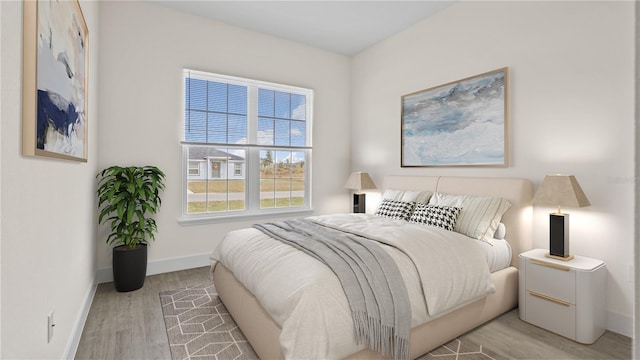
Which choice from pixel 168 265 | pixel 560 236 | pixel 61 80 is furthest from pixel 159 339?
pixel 560 236

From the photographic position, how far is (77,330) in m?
2.12

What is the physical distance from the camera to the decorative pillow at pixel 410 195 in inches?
134

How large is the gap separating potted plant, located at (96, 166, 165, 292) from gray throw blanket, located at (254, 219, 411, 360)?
1.95 m

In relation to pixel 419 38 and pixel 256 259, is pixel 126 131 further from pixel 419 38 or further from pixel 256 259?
pixel 419 38

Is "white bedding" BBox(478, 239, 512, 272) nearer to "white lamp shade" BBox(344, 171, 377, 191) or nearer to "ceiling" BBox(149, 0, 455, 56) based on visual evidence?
"white lamp shade" BBox(344, 171, 377, 191)

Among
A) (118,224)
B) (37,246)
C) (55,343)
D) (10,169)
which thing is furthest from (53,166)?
(118,224)

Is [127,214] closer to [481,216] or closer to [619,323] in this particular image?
[481,216]

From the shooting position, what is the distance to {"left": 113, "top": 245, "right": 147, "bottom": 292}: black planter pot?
2.95 meters

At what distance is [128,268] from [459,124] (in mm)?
3722

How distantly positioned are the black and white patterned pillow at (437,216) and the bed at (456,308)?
477 mm

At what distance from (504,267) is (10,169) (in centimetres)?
319

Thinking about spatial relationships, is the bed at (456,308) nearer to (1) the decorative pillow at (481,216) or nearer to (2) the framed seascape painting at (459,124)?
(1) the decorative pillow at (481,216)

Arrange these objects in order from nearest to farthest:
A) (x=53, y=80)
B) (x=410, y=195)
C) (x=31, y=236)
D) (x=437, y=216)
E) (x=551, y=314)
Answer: (x=31, y=236), (x=53, y=80), (x=551, y=314), (x=437, y=216), (x=410, y=195)

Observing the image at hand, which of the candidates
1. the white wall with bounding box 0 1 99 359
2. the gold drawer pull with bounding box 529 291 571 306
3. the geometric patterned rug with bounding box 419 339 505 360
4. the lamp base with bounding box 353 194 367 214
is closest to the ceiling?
the lamp base with bounding box 353 194 367 214
